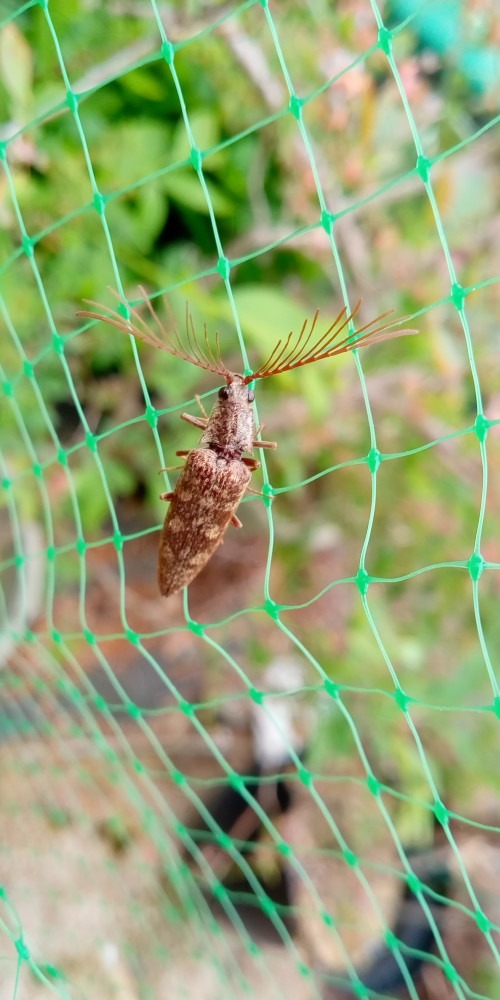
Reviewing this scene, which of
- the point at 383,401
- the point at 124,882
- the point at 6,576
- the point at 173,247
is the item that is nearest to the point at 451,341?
the point at 383,401

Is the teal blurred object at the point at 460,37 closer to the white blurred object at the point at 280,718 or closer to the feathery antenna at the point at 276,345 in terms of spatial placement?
the feathery antenna at the point at 276,345

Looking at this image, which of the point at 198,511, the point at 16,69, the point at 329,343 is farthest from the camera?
the point at 16,69

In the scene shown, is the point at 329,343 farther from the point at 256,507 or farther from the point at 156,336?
the point at 256,507

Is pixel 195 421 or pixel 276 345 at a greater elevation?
pixel 276 345

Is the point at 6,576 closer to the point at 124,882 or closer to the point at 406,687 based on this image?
the point at 124,882

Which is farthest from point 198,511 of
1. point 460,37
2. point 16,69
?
point 460,37

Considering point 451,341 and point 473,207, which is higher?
point 473,207

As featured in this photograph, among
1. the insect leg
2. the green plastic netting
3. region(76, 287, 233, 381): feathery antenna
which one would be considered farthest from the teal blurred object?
the insect leg
